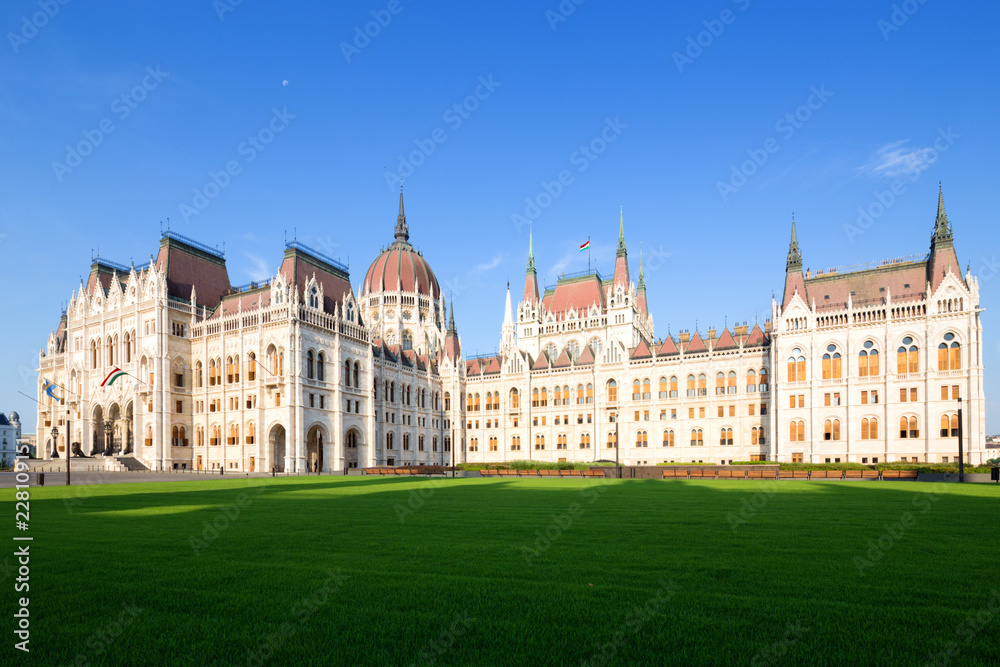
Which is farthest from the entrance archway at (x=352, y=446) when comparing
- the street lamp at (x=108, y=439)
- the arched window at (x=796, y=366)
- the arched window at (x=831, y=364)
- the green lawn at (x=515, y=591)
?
the green lawn at (x=515, y=591)

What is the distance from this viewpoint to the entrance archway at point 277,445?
64.0 meters

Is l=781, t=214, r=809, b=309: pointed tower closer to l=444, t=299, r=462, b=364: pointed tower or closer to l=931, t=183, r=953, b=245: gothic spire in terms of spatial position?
l=931, t=183, r=953, b=245: gothic spire

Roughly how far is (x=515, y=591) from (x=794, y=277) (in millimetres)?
71623

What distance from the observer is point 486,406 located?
90.6 m

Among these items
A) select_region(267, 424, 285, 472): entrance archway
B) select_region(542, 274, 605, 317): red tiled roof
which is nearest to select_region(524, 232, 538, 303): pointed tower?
select_region(542, 274, 605, 317): red tiled roof

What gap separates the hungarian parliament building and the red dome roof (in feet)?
71.2

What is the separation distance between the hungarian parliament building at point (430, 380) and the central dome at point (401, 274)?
21679 mm

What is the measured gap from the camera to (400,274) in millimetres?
104312

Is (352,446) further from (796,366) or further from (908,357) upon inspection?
(908,357)

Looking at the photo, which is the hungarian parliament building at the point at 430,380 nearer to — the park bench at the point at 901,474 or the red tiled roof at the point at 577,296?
the red tiled roof at the point at 577,296

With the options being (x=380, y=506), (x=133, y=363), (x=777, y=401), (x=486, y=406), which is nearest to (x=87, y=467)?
(x=133, y=363)

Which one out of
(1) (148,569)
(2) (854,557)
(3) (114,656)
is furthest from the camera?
(2) (854,557)

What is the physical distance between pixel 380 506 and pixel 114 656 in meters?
15.2

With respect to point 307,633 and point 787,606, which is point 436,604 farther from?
point 787,606
